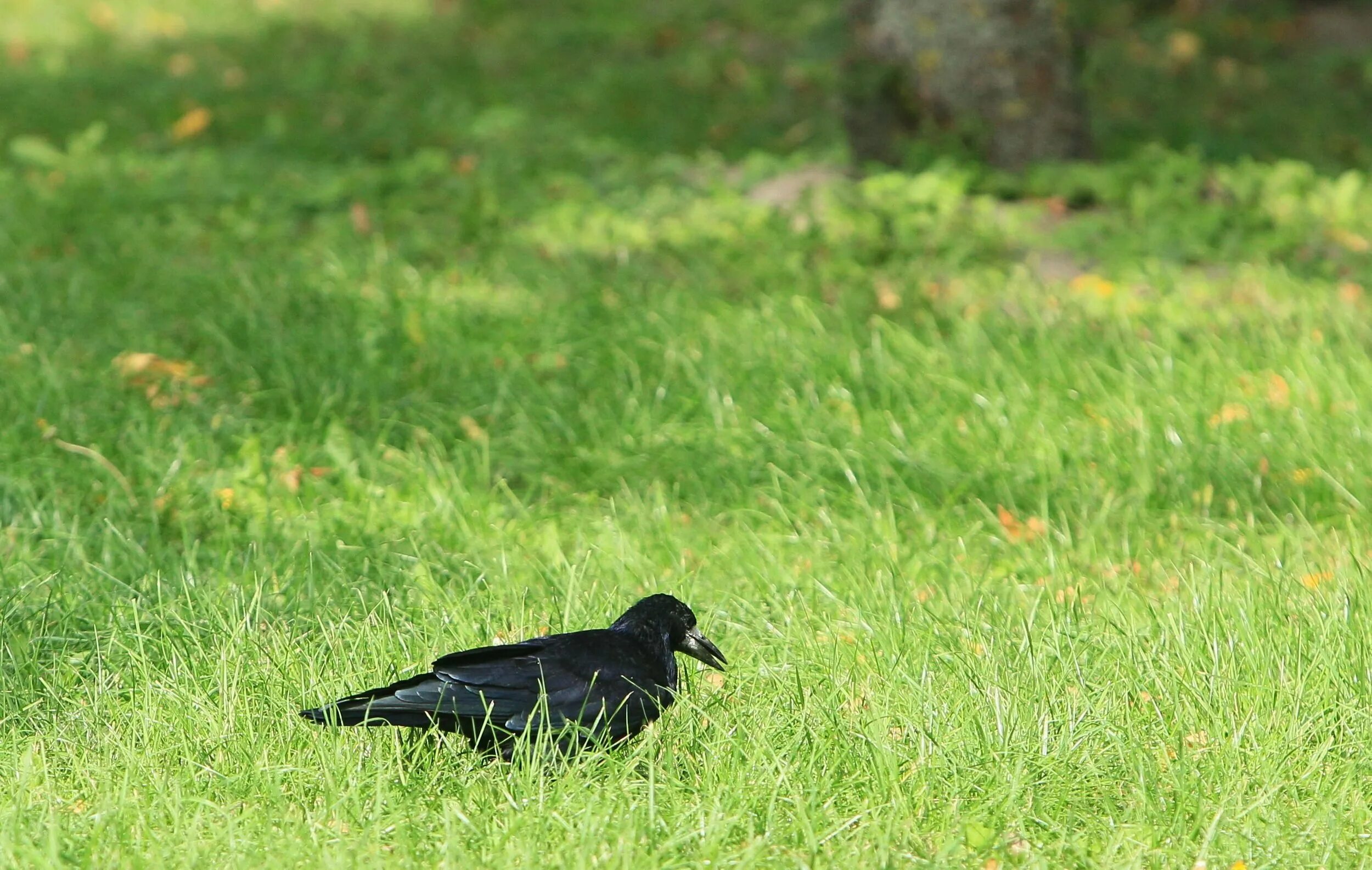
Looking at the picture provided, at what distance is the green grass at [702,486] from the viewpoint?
2893 millimetres

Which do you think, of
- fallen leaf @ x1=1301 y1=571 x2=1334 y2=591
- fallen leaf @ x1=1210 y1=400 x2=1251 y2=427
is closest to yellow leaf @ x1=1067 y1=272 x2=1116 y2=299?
fallen leaf @ x1=1210 y1=400 x2=1251 y2=427

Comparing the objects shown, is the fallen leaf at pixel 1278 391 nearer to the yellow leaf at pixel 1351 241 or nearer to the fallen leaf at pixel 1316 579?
the fallen leaf at pixel 1316 579

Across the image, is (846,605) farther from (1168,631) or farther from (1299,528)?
(1299,528)

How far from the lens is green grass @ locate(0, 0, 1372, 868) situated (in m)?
2.89

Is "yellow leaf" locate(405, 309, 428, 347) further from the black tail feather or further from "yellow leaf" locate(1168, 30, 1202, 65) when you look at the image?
"yellow leaf" locate(1168, 30, 1202, 65)

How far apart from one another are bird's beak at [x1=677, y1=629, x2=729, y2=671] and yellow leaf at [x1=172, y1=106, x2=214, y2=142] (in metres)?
7.12

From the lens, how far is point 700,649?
131 inches

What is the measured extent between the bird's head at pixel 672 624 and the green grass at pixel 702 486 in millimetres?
136

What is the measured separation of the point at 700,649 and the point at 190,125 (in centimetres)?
736

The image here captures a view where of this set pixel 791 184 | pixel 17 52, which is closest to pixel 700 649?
pixel 791 184

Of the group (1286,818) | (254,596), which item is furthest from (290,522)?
(1286,818)

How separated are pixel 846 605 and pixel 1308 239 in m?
4.24

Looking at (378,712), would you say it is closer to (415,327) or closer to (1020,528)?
(1020,528)

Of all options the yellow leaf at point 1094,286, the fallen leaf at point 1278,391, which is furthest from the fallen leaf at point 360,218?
the fallen leaf at point 1278,391
